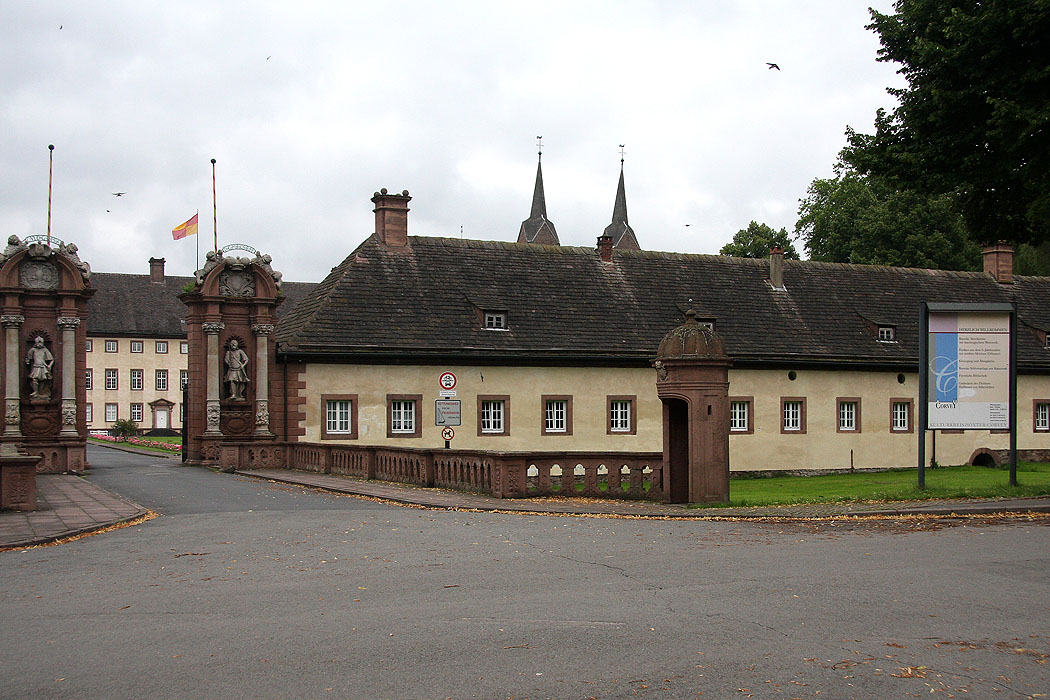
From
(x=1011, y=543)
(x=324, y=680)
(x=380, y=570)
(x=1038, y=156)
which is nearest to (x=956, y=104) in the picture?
(x=1038, y=156)

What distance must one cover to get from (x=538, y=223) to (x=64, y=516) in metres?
78.2

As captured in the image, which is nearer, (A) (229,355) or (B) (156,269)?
(A) (229,355)

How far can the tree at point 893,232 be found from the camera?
61219 mm

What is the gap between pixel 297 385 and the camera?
3262cm

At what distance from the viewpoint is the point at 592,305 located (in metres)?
37.1

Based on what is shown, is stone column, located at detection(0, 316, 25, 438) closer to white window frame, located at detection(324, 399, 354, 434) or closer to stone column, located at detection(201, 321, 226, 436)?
stone column, located at detection(201, 321, 226, 436)

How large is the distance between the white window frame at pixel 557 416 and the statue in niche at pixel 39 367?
14.8m

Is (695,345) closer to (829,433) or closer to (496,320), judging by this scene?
(496,320)

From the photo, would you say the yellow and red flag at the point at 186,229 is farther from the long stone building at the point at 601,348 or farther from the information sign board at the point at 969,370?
the information sign board at the point at 969,370

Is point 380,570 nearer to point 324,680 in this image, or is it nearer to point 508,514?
point 324,680

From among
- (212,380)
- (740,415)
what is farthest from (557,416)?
(212,380)

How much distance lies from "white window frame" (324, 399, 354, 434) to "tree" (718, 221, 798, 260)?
128ft

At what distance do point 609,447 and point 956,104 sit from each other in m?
17.9

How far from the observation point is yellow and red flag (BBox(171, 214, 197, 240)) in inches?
1610
